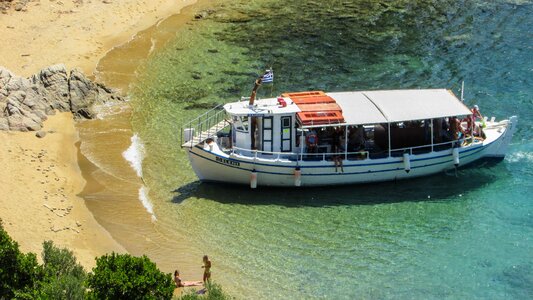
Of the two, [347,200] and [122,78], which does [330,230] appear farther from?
[122,78]

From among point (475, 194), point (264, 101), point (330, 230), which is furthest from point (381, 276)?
point (264, 101)

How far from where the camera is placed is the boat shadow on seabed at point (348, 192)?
38219mm

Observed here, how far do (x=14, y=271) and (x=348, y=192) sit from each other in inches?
710

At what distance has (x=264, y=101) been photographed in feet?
131

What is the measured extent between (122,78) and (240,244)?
72.9 feet

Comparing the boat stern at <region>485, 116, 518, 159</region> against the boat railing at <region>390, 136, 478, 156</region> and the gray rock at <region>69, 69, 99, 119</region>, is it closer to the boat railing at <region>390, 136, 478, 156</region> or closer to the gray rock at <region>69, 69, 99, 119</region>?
the boat railing at <region>390, 136, 478, 156</region>

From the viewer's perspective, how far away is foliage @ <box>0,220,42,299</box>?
88.2 ft

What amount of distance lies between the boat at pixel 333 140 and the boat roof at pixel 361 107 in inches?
2.0

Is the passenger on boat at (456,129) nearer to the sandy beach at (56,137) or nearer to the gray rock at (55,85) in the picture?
the sandy beach at (56,137)

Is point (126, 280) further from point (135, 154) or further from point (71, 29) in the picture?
point (71, 29)

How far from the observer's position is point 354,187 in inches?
1550

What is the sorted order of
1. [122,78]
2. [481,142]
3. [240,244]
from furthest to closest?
1. [122,78]
2. [481,142]
3. [240,244]

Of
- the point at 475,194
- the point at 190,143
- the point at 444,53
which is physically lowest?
the point at 475,194

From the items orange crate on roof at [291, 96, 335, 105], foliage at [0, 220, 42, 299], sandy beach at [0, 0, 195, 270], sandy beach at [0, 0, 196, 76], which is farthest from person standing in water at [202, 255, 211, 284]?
sandy beach at [0, 0, 196, 76]
